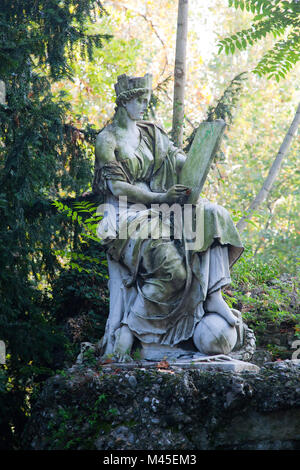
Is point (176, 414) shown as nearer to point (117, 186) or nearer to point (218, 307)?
point (218, 307)

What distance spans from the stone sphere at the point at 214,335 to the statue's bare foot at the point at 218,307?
0.03 m

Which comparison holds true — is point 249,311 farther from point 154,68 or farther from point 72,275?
point 154,68

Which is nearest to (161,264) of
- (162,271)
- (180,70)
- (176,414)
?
(162,271)

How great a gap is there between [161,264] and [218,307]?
570 millimetres

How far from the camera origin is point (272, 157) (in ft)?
55.1

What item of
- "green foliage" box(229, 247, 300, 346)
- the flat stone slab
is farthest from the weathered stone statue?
"green foliage" box(229, 247, 300, 346)

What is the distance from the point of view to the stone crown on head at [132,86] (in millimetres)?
5762

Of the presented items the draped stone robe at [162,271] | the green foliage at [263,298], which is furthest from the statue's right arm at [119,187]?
the green foliage at [263,298]

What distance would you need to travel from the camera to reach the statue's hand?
18.0ft

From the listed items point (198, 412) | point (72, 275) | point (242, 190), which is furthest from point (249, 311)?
point (242, 190)

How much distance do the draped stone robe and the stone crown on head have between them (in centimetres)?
105

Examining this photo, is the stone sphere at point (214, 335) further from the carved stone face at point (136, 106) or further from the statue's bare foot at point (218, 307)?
the carved stone face at point (136, 106)

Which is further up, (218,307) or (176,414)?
(218,307)

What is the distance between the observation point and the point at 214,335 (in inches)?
199
